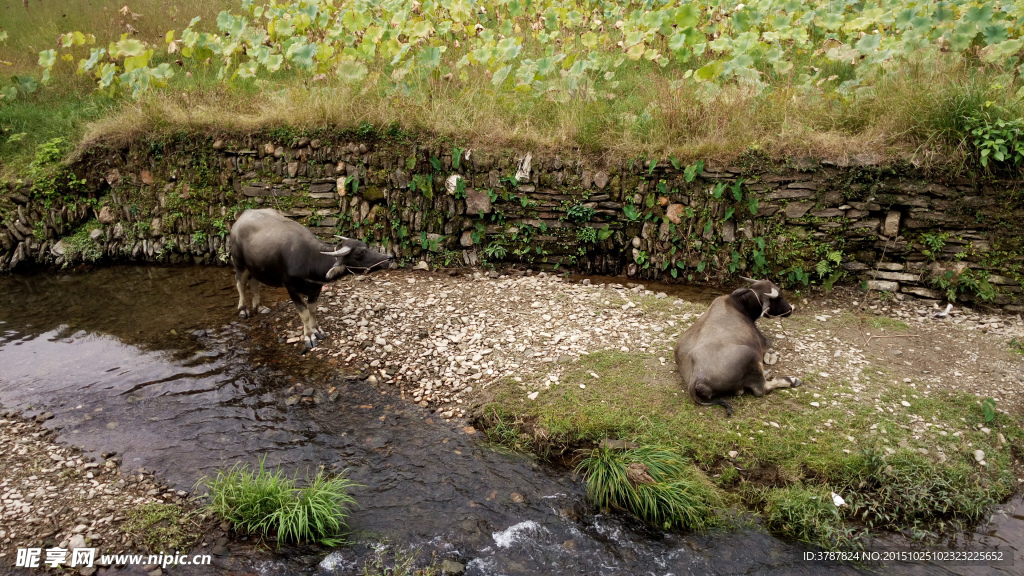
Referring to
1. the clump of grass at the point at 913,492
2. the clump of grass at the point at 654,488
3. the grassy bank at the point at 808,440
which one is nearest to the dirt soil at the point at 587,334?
the grassy bank at the point at 808,440

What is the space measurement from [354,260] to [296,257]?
30.8 inches

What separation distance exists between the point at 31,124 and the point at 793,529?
15046 millimetres

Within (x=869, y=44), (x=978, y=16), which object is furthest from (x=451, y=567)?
(x=978, y=16)

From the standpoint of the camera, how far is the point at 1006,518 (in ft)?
16.2

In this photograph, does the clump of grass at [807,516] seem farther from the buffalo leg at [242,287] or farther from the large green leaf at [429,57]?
the large green leaf at [429,57]

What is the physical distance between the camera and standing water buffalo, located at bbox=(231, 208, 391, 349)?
724cm

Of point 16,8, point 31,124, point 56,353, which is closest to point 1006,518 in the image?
point 56,353

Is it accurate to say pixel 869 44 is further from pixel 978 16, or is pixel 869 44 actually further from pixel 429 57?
pixel 429 57

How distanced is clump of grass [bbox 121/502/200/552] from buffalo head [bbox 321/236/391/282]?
121 inches

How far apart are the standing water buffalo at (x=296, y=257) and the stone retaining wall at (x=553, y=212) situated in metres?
2.45

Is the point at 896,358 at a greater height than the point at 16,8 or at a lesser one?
lesser

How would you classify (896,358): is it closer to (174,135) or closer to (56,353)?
(56,353)

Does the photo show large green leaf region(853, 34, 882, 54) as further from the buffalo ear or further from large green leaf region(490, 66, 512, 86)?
large green leaf region(490, 66, 512, 86)

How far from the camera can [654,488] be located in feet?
16.6
